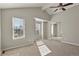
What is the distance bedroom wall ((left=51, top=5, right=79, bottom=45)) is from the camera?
1647 mm

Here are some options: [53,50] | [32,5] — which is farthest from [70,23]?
[32,5]

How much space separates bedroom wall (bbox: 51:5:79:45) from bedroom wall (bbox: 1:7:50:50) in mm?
185

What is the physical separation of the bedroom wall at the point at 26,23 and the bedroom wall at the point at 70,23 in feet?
0.61

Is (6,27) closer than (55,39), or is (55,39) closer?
(6,27)

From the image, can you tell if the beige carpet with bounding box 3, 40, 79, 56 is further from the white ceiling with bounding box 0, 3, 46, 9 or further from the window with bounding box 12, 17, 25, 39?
the white ceiling with bounding box 0, 3, 46, 9

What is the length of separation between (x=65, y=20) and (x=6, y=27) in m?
0.82

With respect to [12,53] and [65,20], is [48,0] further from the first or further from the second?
[12,53]

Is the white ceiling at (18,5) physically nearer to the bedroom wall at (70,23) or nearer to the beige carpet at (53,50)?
the bedroom wall at (70,23)

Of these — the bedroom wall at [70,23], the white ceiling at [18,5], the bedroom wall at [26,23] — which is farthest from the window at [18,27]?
the bedroom wall at [70,23]

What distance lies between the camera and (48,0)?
1.57 m

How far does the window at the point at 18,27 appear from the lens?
1.63m

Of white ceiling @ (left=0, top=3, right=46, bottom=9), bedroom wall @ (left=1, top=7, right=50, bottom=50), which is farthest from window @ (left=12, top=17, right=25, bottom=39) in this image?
white ceiling @ (left=0, top=3, right=46, bottom=9)

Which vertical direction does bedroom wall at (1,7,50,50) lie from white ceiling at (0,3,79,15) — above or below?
below

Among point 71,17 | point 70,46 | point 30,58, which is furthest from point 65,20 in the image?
point 30,58
